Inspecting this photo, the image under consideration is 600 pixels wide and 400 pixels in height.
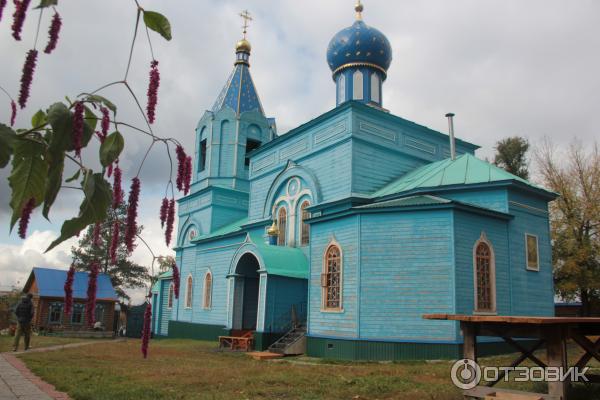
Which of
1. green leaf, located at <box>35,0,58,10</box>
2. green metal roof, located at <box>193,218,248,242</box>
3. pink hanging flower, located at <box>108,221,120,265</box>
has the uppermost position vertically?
green metal roof, located at <box>193,218,248,242</box>

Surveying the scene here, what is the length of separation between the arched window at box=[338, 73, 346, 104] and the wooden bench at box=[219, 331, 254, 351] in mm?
8773

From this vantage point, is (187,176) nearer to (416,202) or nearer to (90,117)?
(90,117)

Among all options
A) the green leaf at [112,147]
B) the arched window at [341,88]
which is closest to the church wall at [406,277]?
the arched window at [341,88]

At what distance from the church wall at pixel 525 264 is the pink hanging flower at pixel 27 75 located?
13.1 m

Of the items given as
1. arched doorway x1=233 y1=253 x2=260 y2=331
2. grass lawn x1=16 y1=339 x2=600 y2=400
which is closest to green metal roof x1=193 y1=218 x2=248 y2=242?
arched doorway x1=233 y1=253 x2=260 y2=331

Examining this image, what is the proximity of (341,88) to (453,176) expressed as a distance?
648 cm

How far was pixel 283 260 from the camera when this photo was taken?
15484 mm

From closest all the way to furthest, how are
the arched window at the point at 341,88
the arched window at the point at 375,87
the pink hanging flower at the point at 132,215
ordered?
the pink hanging flower at the point at 132,215 → the arched window at the point at 375,87 → the arched window at the point at 341,88

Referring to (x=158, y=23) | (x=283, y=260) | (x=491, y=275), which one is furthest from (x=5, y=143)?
(x=283, y=260)

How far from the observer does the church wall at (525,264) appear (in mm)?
13250

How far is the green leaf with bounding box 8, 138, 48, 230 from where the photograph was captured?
1554mm

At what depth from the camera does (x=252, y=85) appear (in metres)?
24.6

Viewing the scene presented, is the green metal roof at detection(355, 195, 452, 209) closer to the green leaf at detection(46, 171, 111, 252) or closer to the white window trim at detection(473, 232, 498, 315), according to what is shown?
the white window trim at detection(473, 232, 498, 315)

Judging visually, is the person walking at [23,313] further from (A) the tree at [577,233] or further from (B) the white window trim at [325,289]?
(A) the tree at [577,233]
